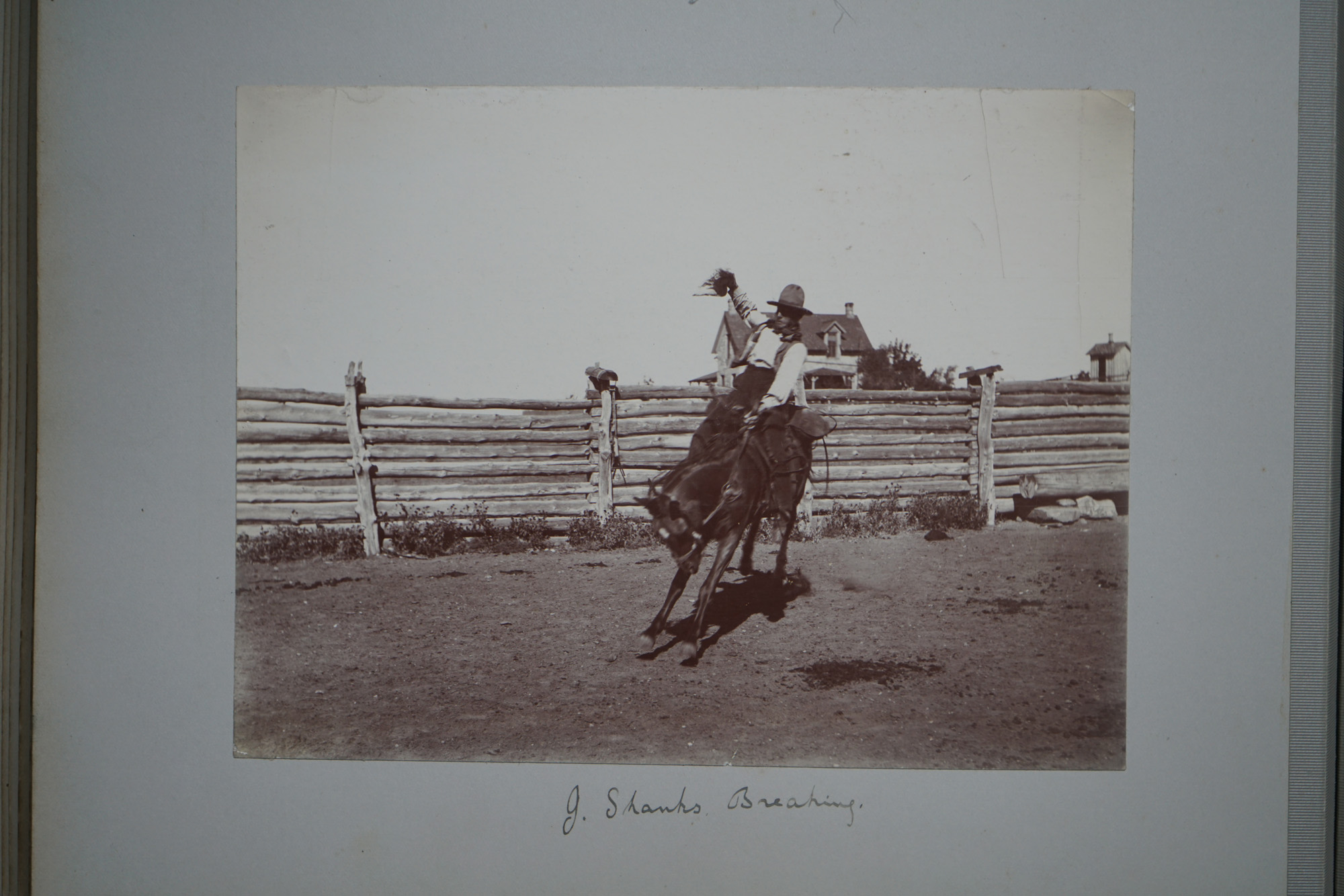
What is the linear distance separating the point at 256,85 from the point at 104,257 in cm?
78

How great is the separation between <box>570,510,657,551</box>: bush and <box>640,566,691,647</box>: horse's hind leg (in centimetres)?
15

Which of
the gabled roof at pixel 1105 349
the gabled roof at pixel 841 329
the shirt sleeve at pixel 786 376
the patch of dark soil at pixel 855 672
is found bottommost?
the patch of dark soil at pixel 855 672

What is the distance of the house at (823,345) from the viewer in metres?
2.24

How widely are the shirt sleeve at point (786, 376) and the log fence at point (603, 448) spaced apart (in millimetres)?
92

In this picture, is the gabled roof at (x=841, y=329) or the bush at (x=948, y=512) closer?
the gabled roof at (x=841, y=329)

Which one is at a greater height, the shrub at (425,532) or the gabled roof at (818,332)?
the gabled roof at (818,332)

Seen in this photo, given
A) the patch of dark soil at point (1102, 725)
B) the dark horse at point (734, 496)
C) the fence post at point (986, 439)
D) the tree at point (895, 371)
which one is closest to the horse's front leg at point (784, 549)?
the dark horse at point (734, 496)

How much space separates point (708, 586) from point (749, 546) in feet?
0.68

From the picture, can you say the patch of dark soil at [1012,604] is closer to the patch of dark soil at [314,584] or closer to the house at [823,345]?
the house at [823,345]

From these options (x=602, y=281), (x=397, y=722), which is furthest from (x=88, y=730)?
(x=602, y=281)

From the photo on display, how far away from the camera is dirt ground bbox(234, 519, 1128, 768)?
224cm

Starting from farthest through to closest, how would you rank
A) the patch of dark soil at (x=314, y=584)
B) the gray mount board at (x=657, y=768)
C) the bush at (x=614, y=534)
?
the bush at (x=614, y=534)
the patch of dark soil at (x=314, y=584)
the gray mount board at (x=657, y=768)

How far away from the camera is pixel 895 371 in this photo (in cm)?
228

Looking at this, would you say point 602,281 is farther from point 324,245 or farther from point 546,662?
point 546,662
